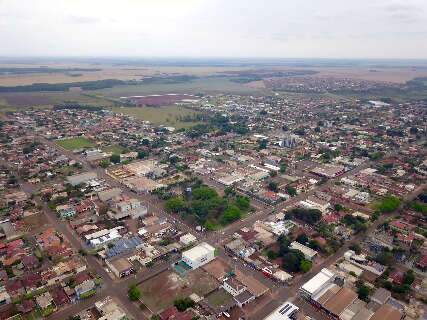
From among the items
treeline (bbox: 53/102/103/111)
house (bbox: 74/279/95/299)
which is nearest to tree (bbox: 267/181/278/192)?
house (bbox: 74/279/95/299)

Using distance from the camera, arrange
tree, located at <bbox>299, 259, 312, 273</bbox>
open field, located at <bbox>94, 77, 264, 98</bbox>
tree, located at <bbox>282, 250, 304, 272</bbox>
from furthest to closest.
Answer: open field, located at <bbox>94, 77, 264, 98</bbox> < tree, located at <bbox>282, 250, 304, 272</bbox> < tree, located at <bbox>299, 259, 312, 273</bbox>

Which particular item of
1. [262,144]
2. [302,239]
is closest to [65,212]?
[302,239]

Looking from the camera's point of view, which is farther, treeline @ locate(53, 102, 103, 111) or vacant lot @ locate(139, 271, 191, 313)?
treeline @ locate(53, 102, 103, 111)

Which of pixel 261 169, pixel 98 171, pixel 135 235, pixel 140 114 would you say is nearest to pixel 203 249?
pixel 135 235

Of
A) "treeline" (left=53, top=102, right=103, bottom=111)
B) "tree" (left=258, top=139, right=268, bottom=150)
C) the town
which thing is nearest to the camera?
the town

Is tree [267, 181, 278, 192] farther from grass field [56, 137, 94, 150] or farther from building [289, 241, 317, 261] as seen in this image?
grass field [56, 137, 94, 150]

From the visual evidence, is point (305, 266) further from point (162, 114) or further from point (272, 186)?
point (162, 114)

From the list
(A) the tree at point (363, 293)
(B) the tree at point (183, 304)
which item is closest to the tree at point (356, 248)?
(A) the tree at point (363, 293)
